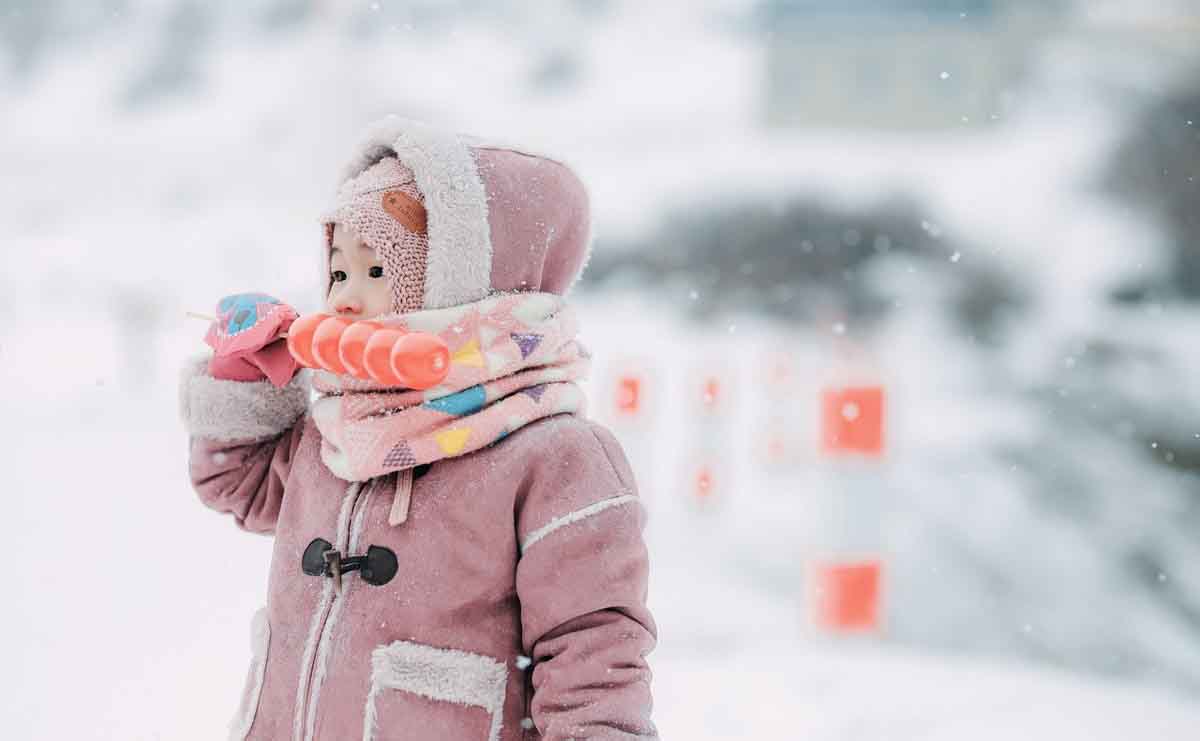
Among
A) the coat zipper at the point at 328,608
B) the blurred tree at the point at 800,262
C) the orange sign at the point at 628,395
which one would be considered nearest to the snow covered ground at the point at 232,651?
the orange sign at the point at 628,395

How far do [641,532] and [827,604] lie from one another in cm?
198

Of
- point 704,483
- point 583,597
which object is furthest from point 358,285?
point 704,483

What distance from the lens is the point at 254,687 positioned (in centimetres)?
101

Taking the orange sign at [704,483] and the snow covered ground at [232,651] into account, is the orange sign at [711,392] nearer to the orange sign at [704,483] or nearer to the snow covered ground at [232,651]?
the orange sign at [704,483]

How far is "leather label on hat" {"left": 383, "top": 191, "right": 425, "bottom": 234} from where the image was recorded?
0.99m

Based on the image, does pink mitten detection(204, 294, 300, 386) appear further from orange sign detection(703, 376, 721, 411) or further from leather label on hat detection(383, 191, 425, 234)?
orange sign detection(703, 376, 721, 411)

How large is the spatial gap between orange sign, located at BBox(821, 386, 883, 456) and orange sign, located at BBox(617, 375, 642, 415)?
3.05 ft

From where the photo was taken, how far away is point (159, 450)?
359 cm

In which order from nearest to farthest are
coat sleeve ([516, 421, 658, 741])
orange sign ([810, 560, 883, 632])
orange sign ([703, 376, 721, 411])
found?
coat sleeve ([516, 421, 658, 741]), orange sign ([810, 560, 883, 632]), orange sign ([703, 376, 721, 411])

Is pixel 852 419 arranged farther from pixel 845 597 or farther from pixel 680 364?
pixel 680 364

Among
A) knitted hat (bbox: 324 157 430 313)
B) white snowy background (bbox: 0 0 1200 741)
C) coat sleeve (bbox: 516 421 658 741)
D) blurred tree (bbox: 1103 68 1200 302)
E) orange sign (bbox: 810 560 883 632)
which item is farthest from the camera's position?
blurred tree (bbox: 1103 68 1200 302)

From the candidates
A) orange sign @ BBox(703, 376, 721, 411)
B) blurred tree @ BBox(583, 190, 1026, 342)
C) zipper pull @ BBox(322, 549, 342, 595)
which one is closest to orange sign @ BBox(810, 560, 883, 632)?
orange sign @ BBox(703, 376, 721, 411)

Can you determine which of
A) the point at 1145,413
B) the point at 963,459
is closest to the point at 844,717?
the point at 963,459

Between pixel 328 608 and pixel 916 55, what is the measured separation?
4518 mm
